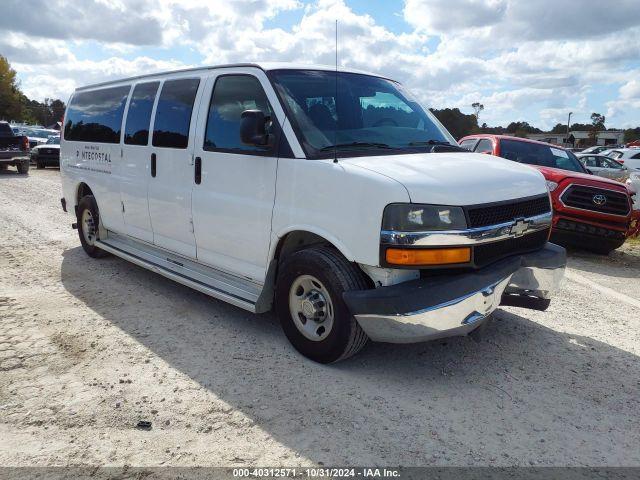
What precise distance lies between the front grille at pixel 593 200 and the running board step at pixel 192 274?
5.78m

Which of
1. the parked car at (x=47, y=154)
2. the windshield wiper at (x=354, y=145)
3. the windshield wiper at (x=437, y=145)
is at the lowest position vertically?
the parked car at (x=47, y=154)

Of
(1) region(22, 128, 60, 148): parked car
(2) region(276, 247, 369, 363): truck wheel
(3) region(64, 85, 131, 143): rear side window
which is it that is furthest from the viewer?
(1) region(22, 128, 60, 148): parked car

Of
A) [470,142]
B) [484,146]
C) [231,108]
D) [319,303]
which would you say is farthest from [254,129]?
[470,142]

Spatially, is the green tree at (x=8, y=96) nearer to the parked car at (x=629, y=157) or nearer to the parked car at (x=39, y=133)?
the parked car at (x=39, y=133)

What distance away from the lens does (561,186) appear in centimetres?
812

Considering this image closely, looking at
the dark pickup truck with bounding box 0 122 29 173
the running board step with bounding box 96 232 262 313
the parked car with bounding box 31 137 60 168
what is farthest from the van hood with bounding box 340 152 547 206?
the parked car with bounding box 31 137 60 168

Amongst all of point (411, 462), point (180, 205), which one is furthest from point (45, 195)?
point (411, 462)

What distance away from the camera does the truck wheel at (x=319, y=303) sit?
3541 mm

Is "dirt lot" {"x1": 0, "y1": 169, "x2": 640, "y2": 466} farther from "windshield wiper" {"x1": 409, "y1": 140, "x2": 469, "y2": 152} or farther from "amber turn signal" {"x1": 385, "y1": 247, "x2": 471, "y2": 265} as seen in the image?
"windshield wiper" {"x1": 409, "y1": 140, "x2": 469, "y2": 152}

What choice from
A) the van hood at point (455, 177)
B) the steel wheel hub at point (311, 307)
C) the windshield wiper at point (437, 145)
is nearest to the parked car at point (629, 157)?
the windshield wiper at point (437, 145)

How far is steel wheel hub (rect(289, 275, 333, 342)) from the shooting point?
3752 millimetres

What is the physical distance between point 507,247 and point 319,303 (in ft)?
4.55

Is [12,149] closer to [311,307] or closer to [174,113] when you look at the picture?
[174,113]

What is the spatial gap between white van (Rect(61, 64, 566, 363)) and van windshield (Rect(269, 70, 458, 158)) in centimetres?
1
